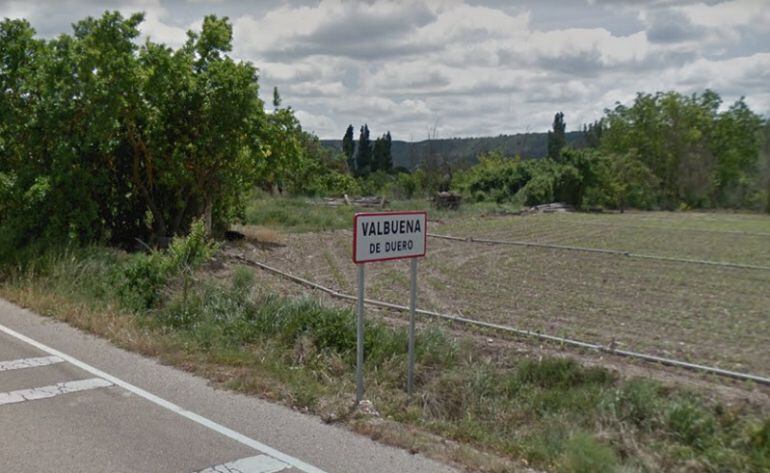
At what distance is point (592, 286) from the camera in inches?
545

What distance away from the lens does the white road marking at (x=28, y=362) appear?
723 centimetres

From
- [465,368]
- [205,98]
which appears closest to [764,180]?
[205,98]

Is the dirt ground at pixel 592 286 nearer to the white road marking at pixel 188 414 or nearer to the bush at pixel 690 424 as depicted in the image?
the bush at pixel 690 424

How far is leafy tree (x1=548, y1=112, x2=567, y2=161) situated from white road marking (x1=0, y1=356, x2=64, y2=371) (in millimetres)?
59921

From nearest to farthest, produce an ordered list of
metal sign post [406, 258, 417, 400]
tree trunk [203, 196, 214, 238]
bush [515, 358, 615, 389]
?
metal sign post [406, 258, 417, 400] → bush [515, 358, 615, 389] → tree trunk [203, 196, 214, 238]

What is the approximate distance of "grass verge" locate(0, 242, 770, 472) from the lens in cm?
546

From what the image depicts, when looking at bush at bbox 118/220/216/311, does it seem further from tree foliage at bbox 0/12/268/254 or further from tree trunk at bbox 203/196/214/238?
tree trunk at bbox 203/196/214/238

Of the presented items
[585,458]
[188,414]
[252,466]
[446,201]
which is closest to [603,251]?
[585,458]

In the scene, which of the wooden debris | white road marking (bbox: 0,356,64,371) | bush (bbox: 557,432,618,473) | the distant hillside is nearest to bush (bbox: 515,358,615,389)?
bush (bbox: 557,432,618,473)

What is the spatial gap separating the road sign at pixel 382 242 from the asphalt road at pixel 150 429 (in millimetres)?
985

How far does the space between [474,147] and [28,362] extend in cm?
7183

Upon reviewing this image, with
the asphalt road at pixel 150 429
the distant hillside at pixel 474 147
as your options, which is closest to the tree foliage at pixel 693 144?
the distant hillside at pixel 474 147

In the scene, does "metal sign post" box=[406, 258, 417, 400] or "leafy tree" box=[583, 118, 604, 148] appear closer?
"metal sign post" box=[406, 258, 417, 400]

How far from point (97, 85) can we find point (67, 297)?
5.05 metres
